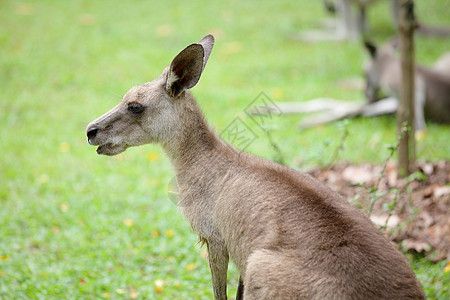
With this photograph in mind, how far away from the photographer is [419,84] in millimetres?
8289

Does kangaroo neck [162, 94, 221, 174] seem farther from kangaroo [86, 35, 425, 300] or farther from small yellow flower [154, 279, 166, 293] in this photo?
small yellow flower [154, 279, 166, 293]

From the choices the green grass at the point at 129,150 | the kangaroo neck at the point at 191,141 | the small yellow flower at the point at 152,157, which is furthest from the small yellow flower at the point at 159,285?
the small yellow flower at the point at 152,157

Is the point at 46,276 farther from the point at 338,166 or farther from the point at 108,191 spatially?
the point at 338,166

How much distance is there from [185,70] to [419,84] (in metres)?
5.78

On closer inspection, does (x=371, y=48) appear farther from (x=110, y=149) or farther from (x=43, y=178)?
(x=110, y=149)

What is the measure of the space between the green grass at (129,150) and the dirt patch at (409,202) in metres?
0.24

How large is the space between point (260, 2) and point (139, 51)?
4.73 metres

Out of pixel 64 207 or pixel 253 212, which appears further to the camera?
pixel 64 207

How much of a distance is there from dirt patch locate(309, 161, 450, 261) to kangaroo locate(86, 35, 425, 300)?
43.3 inches

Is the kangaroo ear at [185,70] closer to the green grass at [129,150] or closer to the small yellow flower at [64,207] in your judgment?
the green grass at [129,150]

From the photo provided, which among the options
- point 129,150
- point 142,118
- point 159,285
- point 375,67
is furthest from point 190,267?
point 375,67

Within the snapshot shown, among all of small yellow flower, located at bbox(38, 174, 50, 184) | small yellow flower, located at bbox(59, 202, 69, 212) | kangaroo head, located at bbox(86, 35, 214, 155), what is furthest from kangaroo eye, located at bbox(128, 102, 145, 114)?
small yellow flower, located at bbox(38, 174, 50, 184)

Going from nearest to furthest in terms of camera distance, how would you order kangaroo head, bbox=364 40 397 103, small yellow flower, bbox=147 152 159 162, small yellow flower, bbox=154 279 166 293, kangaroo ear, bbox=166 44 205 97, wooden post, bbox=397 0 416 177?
kangaroo ear, bbox=166 44 205 97
small yellow flower, bbox=154 279 166 293
wooden post, bbox=397 0 416 177
small yellow flower, bbox=147 152 159 162
kangaroo head, bbox=364 40 397 103

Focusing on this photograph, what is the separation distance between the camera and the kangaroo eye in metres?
3.56
